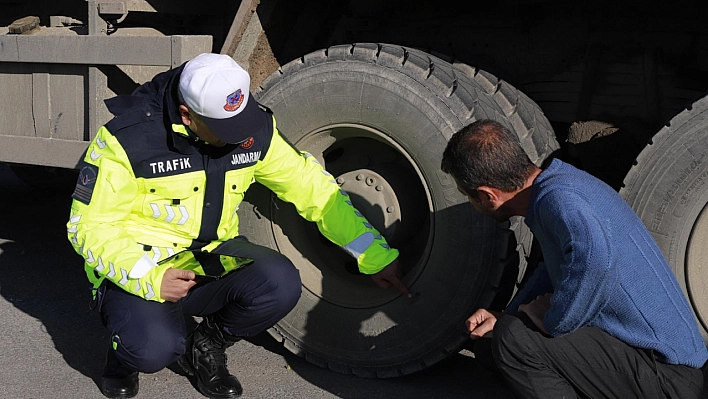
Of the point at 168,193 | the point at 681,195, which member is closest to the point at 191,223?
Answer: the point at 168,193

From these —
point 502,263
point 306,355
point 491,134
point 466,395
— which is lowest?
point 306,355

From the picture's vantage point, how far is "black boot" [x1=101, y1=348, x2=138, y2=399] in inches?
123

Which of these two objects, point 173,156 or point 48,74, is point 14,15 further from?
point 173,156

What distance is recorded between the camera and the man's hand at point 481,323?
2.66 metres

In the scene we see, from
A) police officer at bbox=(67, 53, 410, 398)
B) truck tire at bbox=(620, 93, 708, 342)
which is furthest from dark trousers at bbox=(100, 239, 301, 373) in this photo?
truck tire at bbox=(620, 93, 708, 342)

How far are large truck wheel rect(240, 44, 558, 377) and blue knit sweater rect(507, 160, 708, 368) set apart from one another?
0.55m

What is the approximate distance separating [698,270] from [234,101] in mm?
1643

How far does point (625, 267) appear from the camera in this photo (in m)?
2.37

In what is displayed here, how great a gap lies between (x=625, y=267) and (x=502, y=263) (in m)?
0.66

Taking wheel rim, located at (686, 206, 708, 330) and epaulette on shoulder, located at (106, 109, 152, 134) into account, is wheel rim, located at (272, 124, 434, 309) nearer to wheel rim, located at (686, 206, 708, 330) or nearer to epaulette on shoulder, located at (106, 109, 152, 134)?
epaulette on shoulder, located at (106, 109, 152, 134)

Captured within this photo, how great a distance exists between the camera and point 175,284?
291 centimetres

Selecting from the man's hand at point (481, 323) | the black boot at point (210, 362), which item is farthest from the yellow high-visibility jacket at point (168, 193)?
the man's hand at point (481, 323)

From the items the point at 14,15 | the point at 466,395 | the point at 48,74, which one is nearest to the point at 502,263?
the point at 466,395

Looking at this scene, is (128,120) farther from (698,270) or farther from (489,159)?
(698,270)
